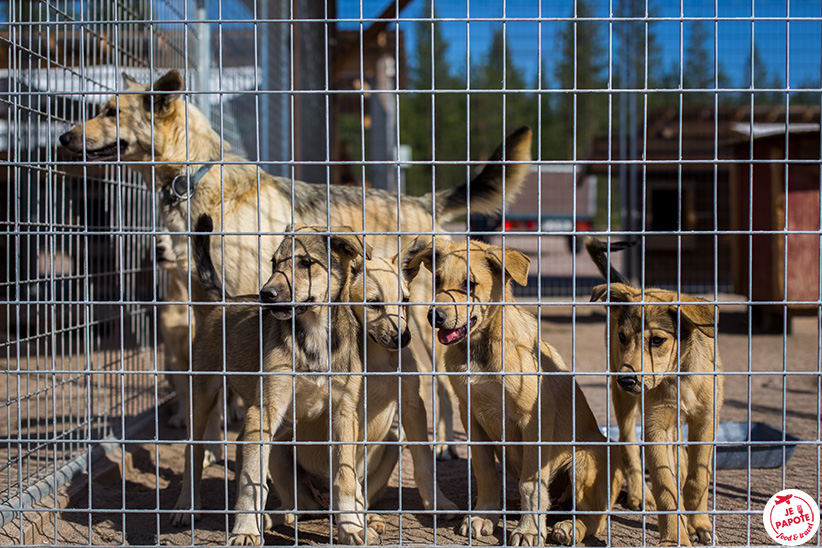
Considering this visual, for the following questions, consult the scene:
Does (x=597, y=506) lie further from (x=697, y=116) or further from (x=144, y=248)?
(x=697, y=116)

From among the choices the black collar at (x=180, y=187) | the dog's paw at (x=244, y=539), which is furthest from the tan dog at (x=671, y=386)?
the black collar at (x=180, y=187)

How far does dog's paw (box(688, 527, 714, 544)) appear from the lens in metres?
3.06

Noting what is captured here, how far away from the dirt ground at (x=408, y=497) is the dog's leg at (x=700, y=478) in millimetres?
Answer: 96

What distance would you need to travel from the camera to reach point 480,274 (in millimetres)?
3205

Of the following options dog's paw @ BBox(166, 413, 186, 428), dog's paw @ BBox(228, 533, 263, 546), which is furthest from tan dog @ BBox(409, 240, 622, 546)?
dog's paw @ BBox(166, 413, 186, 428)

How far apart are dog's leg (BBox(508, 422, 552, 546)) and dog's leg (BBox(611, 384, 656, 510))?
515mm

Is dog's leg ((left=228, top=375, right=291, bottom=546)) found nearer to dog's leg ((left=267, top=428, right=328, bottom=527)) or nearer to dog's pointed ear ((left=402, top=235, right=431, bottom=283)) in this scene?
dog's leg ((left=267, top=428, right=328, bottom=527))

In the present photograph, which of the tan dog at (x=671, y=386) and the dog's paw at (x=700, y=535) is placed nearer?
the tan dog at (x=671, y=386)

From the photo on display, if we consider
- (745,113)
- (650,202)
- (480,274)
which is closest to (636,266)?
(650,202)

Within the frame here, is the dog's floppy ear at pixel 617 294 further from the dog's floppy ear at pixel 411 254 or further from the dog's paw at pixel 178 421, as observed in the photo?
the dog's paw at pixel 178 421

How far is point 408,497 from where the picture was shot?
3.87 metres

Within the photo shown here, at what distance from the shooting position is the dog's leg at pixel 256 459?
293cm

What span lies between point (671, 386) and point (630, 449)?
22.4 inches

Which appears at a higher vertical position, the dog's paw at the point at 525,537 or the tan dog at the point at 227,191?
the tan dog at the point at 227,191
